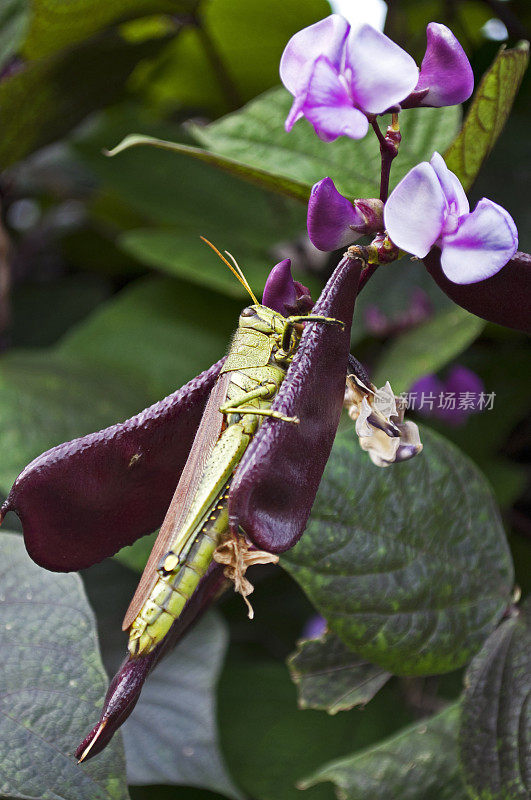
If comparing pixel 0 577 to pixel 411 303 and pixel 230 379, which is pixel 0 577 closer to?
pixel 230 379

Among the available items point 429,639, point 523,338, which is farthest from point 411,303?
point 429,639

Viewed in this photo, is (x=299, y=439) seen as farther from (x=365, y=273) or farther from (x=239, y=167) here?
(x=239, y=167)

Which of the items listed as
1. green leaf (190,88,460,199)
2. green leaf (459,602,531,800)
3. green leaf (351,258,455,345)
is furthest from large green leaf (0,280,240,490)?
green leaf (459,602,531,800)

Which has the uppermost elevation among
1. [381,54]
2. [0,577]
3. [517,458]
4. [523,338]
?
[381,54]

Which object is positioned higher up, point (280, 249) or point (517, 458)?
point (280, 249)

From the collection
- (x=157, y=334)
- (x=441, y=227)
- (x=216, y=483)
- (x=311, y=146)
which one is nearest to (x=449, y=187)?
(x=441, y=227)
